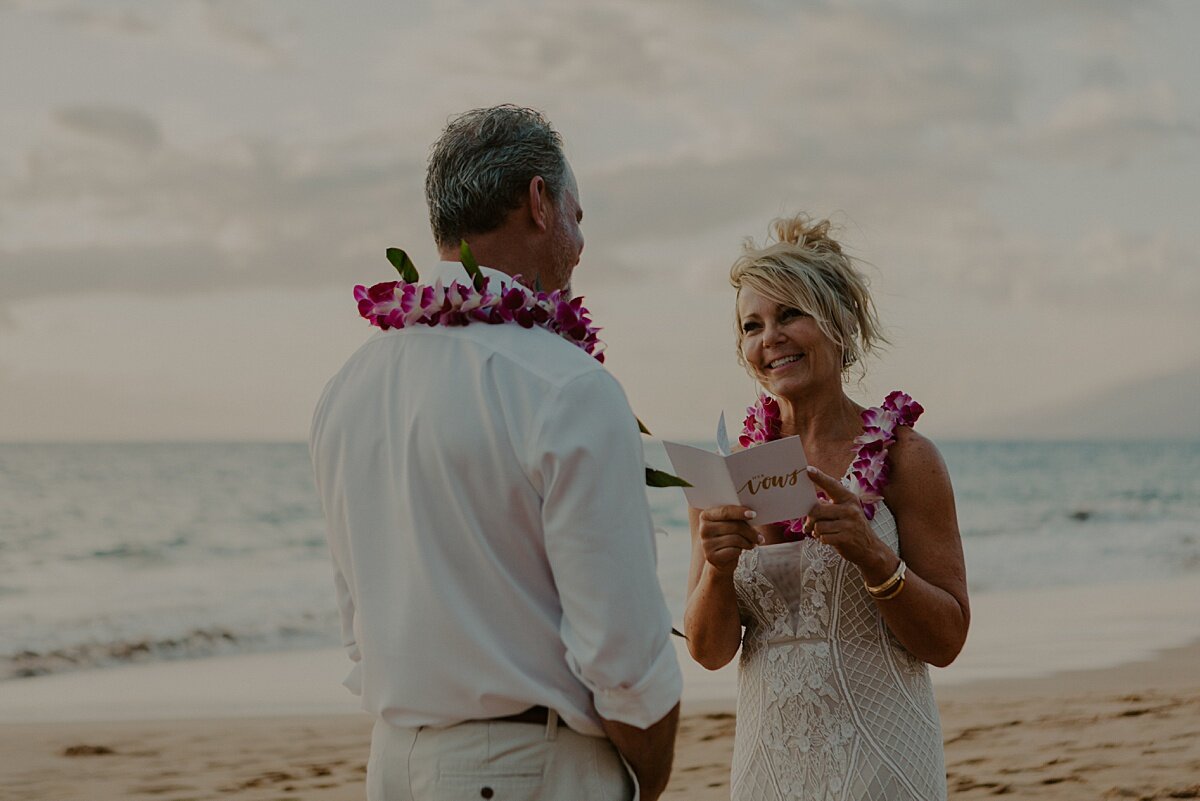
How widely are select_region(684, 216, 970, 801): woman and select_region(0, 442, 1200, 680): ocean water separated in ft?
2.82

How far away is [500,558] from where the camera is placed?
2143 mm

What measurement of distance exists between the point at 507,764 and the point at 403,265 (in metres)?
0.95

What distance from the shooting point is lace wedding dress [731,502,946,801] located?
10.5 ft

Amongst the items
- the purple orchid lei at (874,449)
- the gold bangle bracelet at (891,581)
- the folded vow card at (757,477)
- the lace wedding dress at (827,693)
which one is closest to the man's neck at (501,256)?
the folded vow card at (757,477)

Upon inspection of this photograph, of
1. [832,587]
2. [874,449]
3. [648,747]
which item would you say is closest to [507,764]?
[648,747]

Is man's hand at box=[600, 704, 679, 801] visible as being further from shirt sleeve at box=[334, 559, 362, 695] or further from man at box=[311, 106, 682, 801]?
shirt sleeve at box=[334, 559, 362, 695]

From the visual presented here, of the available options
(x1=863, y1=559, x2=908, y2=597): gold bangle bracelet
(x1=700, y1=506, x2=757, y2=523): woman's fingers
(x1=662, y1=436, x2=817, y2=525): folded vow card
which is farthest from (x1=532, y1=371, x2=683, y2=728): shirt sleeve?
(x1=863, y1=559, x2=908, y2=597): gold bangle bracelet

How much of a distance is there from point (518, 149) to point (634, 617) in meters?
0.85

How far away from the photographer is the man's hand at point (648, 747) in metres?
2.17

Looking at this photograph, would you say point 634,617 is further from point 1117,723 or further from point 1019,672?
point 1019,672

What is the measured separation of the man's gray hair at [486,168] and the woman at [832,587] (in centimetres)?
105

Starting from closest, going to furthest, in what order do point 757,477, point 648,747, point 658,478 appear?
point 648,747 → point 658,478 → point 757,477

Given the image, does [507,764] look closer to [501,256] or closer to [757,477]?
[501,256]

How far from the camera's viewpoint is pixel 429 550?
215cm
